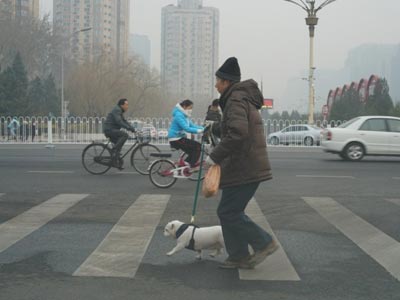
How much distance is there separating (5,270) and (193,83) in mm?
156835

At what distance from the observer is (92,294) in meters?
4.48

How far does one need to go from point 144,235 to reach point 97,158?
21.6 feet

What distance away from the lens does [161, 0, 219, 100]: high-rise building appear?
159 metres

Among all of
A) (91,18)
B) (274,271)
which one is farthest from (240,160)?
(91,18)

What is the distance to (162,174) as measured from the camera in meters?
11.1

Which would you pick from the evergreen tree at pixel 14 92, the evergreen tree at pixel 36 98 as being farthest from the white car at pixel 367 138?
the evergreen tree at pixel 36 98

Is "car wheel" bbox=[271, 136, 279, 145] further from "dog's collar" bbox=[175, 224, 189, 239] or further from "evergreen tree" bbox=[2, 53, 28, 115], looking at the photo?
"dog's collar" bbox=[175, 224, 189, 239]

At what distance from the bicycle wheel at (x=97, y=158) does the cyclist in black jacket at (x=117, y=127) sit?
206mm

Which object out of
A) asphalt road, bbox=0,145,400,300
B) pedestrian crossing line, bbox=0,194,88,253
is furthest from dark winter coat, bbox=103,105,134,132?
pedestrian crossing line, bbox=0,194,88,253

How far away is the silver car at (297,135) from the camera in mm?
31844

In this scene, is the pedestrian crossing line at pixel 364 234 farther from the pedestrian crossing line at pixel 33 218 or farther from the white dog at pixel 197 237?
the pedestrian crossing line at pixel 33 218

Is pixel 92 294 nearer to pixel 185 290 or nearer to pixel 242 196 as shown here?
pixel 185 290

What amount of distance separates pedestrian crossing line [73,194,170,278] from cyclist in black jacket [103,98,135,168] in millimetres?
3994

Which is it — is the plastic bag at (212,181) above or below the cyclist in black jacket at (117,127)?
below
